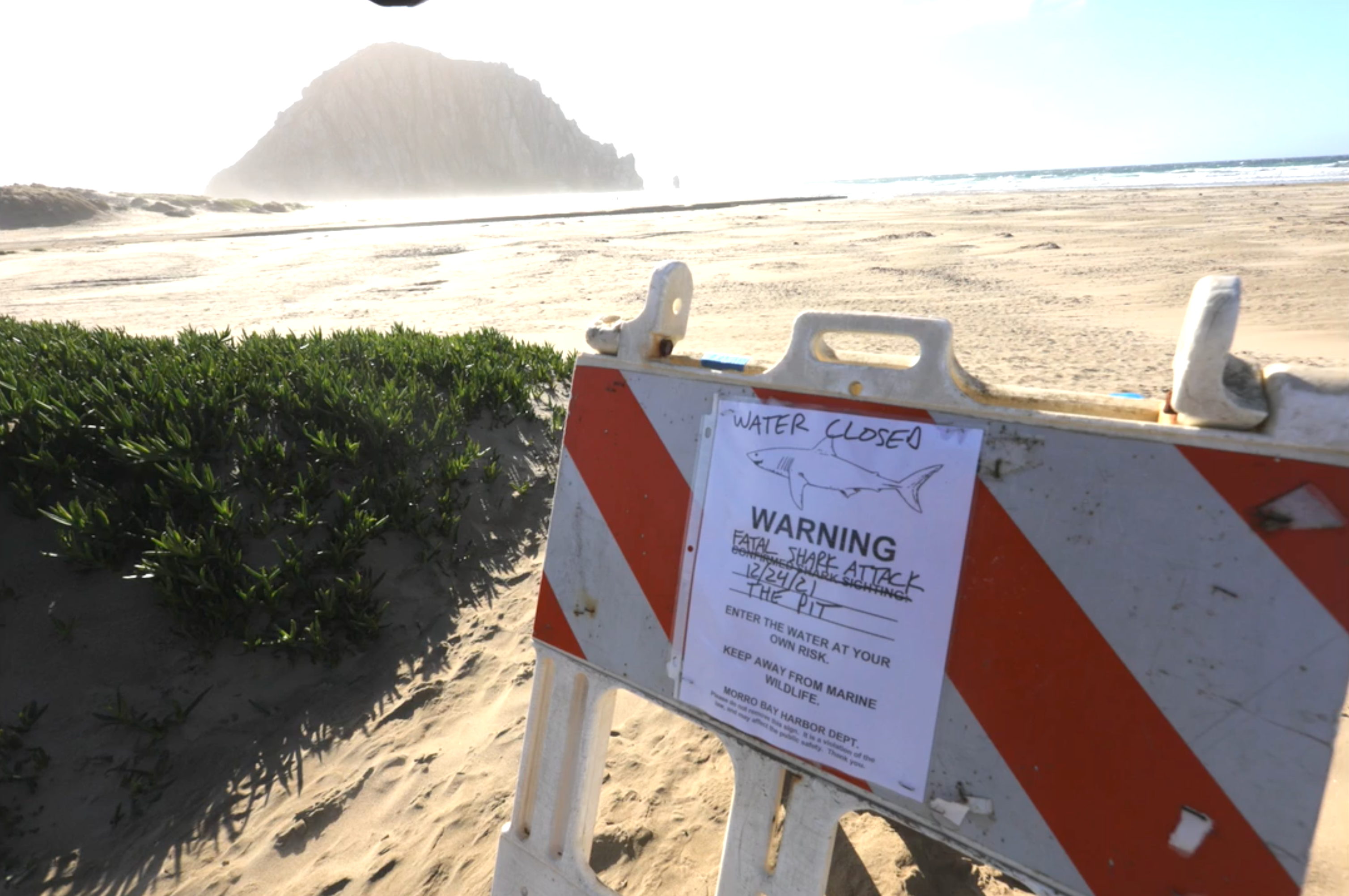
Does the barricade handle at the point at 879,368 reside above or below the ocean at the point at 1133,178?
below

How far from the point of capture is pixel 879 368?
1454 mm

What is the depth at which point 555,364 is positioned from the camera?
19.3 feet

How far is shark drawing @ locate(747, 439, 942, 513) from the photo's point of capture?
4.57 feet

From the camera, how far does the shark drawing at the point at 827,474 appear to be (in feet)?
4.57

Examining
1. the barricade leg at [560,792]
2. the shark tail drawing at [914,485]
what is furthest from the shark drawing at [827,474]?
the barricade leg at [560,792]

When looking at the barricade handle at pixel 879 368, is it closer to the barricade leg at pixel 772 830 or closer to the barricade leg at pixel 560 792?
the barricade leg at pixel 772 830

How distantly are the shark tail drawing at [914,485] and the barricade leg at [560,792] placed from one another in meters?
0.95

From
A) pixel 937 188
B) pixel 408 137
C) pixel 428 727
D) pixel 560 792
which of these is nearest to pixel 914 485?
pixel 560 792

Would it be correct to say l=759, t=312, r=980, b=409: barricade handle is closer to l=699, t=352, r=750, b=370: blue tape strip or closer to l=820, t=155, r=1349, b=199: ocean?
l=699, t=352, r=750, b=370: blue tape strip

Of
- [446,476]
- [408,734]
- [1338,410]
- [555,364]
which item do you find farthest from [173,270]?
[1338,410]

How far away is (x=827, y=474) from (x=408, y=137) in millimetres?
131161

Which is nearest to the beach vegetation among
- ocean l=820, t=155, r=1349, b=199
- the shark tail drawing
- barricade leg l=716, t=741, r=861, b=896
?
barricade leg l=716, t=741, r=861, b=896

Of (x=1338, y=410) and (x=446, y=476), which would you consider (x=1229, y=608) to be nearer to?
(x=1338, y=410)

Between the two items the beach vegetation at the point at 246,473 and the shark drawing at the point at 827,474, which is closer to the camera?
the shark drawing at the point at 827,474
